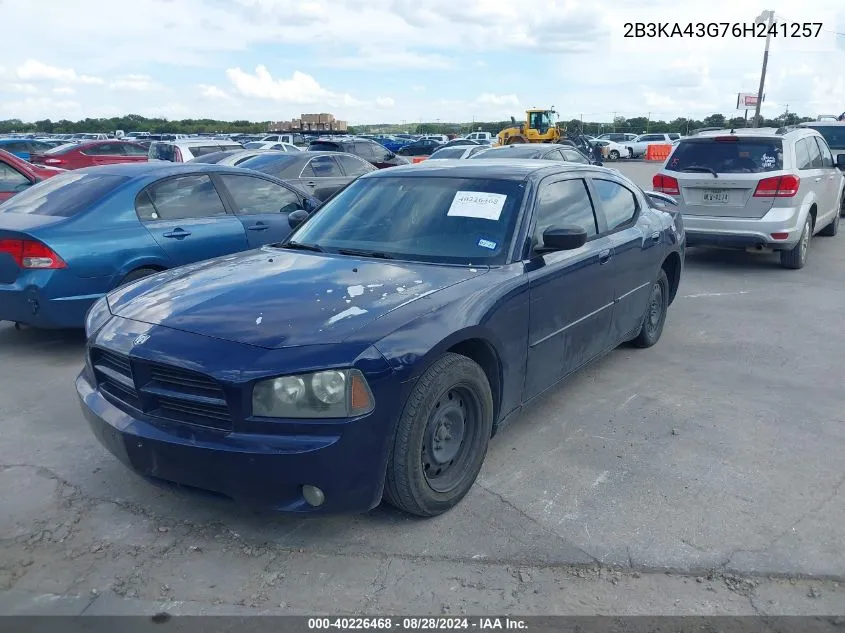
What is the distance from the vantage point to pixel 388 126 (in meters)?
95.1

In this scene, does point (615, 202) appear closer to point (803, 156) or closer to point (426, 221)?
point (426, 221)

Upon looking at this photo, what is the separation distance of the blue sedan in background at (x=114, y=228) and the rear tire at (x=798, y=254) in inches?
251

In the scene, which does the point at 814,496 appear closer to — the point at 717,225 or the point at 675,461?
the point at 675,461

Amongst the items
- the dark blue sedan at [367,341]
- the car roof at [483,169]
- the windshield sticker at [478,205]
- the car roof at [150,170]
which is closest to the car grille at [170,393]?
the dark blue sedan at [367,341]

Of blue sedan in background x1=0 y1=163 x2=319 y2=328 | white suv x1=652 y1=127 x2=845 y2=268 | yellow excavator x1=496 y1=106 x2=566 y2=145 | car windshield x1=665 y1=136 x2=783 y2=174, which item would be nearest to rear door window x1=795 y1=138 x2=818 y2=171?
white suv x1=652 y1=127 x2=845 y2=268

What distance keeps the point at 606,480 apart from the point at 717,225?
6.21 metres

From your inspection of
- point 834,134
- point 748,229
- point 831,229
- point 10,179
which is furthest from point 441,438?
point 834,134

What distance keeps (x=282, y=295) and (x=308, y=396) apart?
0.72m

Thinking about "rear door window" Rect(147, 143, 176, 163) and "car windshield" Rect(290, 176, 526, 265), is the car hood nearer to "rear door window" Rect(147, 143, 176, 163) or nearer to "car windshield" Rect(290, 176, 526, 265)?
"car windshield" Rect(290, 176, 526, 265)

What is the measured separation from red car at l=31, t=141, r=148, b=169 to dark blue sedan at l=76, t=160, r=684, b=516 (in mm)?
16545

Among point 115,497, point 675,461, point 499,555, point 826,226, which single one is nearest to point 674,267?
point 675,461

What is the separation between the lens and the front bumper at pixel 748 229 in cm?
891

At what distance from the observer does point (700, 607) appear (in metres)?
2.90

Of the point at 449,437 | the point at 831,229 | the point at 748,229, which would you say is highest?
the point at 748,229
